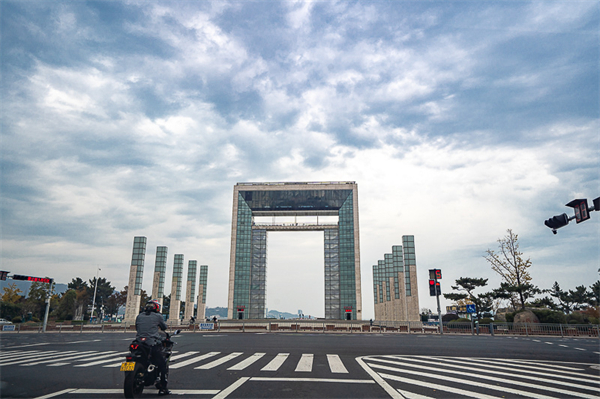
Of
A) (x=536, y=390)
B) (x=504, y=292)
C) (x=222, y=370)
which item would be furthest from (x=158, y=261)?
(x=536, y=390)

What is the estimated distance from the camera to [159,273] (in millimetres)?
66000

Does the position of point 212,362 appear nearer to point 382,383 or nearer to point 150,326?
point 150,326

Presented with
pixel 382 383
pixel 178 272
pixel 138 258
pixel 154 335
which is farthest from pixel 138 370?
pixel 178 272

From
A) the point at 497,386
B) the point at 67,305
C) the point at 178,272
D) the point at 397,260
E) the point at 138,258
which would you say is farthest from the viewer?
the point at 67,305

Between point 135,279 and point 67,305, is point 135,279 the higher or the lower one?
the higher one

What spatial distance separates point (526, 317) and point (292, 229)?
50.9 m

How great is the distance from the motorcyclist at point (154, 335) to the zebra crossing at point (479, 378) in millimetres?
4410

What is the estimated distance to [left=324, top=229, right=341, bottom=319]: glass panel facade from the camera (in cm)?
8312

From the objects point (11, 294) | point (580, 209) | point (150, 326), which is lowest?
point (150, 326)

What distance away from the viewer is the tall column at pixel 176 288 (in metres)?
69.9

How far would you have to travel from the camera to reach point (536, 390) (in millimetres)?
7715

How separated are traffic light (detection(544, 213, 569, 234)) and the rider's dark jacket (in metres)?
18.4

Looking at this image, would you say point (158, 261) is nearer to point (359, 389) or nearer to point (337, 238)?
point (337, 238)

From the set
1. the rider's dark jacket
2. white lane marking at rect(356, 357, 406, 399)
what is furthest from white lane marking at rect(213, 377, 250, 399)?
white lane marking at rect(356, 357, 406, 399)
